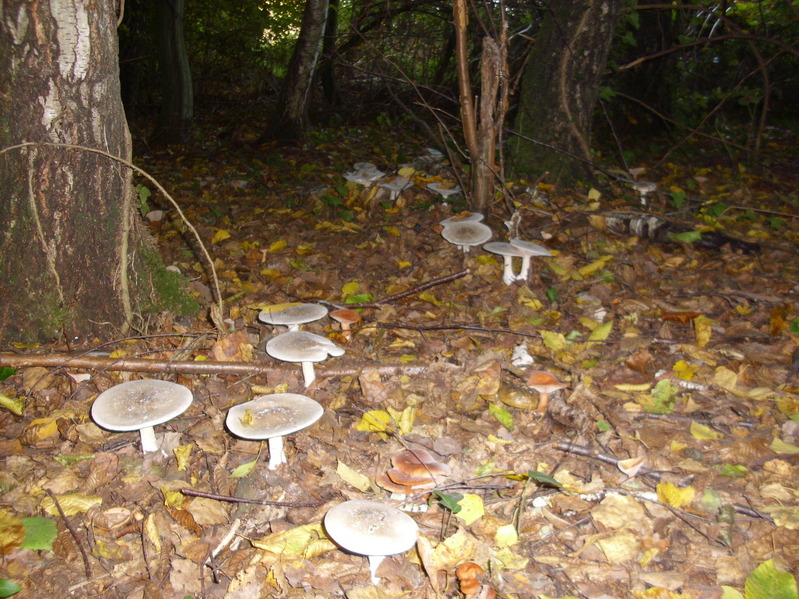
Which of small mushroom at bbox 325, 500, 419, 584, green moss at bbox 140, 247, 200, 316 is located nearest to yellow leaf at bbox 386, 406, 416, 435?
small mushroom at bbox 325, 500, 419, 584

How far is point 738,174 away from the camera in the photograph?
7.93 m

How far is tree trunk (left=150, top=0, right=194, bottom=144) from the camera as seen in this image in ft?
33.7

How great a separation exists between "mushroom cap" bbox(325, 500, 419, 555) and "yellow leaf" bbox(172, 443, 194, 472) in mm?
1158

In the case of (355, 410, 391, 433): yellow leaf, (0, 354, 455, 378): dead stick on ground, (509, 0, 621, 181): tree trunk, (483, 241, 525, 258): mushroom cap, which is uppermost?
(509, 0, 621, 181): tree trunk

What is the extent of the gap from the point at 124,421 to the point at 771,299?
5.09m

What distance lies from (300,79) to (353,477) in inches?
310

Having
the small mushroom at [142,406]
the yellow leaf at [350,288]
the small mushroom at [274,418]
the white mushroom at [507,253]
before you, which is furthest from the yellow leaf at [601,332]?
the small mushroom at [142,406]

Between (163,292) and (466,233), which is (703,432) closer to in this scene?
(466,233)

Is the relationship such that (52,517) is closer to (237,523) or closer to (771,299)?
(237,523)

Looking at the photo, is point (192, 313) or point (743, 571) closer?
point (743, 571)

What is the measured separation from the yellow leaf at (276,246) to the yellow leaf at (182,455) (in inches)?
111

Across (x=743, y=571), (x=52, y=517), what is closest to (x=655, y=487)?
(x=743, y=571)

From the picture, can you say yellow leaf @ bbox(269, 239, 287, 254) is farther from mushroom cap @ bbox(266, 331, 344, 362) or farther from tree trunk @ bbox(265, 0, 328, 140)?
tree trunk @ bbox(265, 0, 328, 140)

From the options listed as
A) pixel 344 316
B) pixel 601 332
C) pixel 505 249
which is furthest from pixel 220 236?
pixel 601 332
